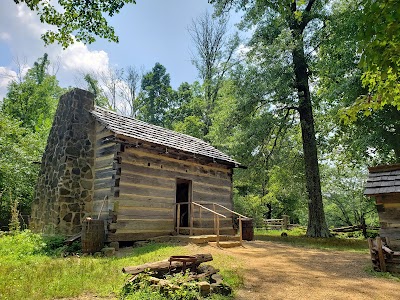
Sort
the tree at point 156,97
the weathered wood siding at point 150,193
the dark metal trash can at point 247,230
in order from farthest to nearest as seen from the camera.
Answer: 1. the tree at point 156,97
2. the dark metal trash can at point 247,230
3. the weathered wood siding at point 150,193

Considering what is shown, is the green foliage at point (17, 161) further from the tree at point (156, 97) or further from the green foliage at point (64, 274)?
the tree at point (156, 97)

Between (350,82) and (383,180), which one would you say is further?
(350,82)

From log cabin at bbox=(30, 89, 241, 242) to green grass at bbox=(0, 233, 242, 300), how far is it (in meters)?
1.79

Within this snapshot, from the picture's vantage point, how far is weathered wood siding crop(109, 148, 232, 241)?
10.8 m

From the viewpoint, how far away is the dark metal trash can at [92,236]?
31.0 feet

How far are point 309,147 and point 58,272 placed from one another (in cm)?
1427

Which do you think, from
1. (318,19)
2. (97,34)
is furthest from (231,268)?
(318,19)

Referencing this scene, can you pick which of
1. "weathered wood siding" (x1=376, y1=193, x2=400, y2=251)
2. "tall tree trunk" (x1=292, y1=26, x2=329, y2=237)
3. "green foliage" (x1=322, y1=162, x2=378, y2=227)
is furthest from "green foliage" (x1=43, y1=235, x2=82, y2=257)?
"green foliage" (x1=322, y1=162, x2=378, y2=227)

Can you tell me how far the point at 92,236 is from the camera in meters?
9.61

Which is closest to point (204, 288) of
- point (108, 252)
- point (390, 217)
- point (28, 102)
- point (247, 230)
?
point (108, 252)

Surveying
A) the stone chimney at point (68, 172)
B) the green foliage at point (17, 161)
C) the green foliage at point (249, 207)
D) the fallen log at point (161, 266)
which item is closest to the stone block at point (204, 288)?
the fallen log at point (161, 266)

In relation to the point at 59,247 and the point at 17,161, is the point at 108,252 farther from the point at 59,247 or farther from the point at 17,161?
the point at 17,161

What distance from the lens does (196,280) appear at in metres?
5.29

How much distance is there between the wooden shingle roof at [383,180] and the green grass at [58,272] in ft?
14.3
